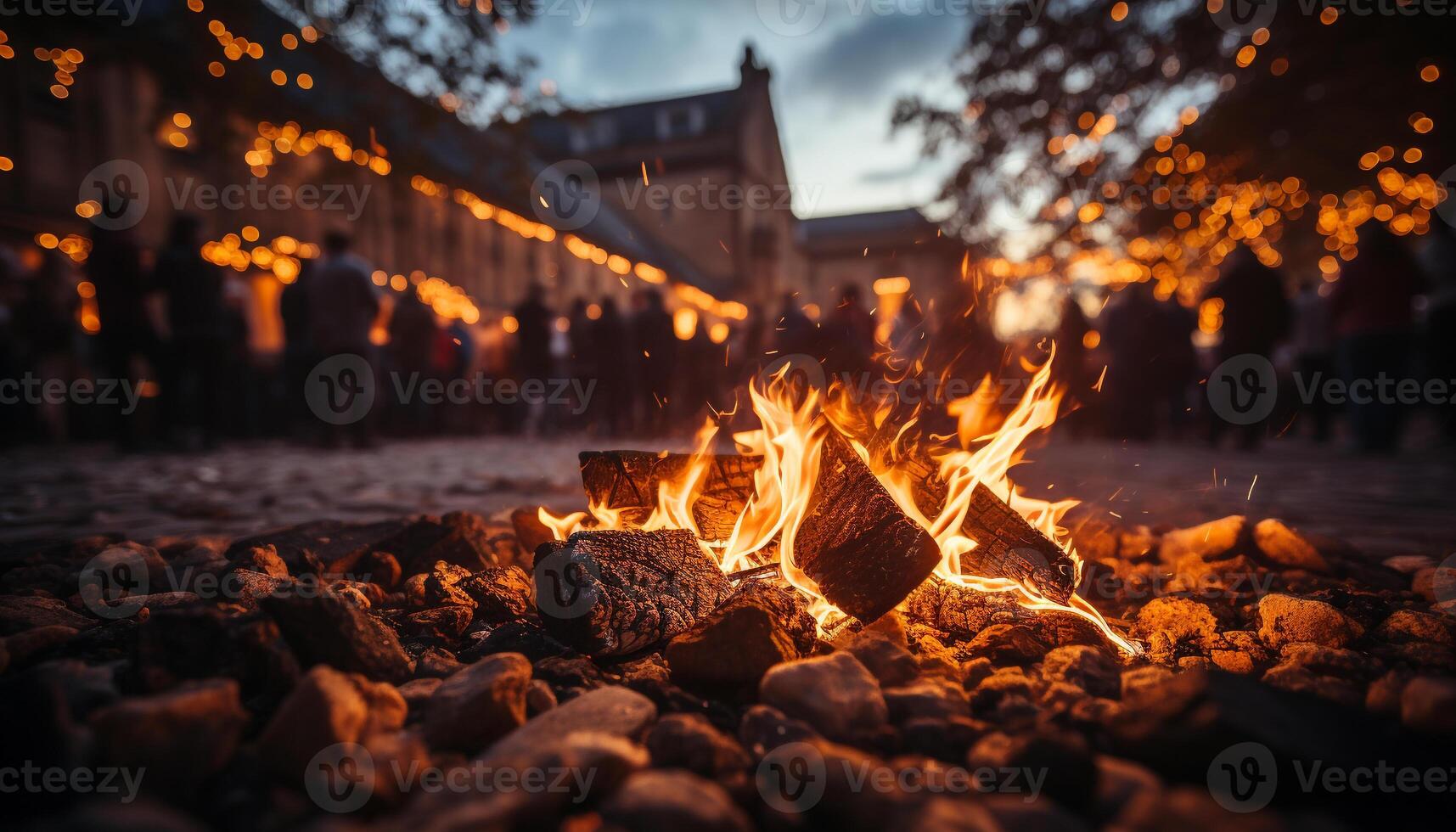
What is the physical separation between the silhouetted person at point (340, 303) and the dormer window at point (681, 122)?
3265 cm

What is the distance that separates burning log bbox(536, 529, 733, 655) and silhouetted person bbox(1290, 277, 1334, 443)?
11238mm

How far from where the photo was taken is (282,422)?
425 inches

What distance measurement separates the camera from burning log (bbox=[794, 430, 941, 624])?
6.45ft

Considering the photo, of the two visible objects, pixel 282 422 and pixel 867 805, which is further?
pixel 282 422

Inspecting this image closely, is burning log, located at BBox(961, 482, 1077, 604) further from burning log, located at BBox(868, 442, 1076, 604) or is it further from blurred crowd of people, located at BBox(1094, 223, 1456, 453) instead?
blurred crowd of people, located at BBox(1094, 223, 1456, 453)

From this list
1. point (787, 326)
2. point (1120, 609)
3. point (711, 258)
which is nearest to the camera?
point (1120, 609)

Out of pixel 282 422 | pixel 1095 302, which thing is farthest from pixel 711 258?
pixel 282 422

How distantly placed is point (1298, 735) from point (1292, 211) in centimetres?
1338

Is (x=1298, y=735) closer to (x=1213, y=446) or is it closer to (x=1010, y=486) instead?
(x=1010, y=486)

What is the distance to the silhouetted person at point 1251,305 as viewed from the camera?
25.6 ft

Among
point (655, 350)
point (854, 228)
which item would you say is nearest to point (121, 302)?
point (655, 350)

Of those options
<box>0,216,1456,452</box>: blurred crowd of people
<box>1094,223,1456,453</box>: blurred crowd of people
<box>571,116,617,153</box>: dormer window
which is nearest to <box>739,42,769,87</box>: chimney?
<box>571,116,617,153</box>: dormer window

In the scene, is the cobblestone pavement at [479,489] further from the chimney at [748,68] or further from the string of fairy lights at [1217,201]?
the chimney at [748,68]

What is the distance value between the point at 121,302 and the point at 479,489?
5414 mm
